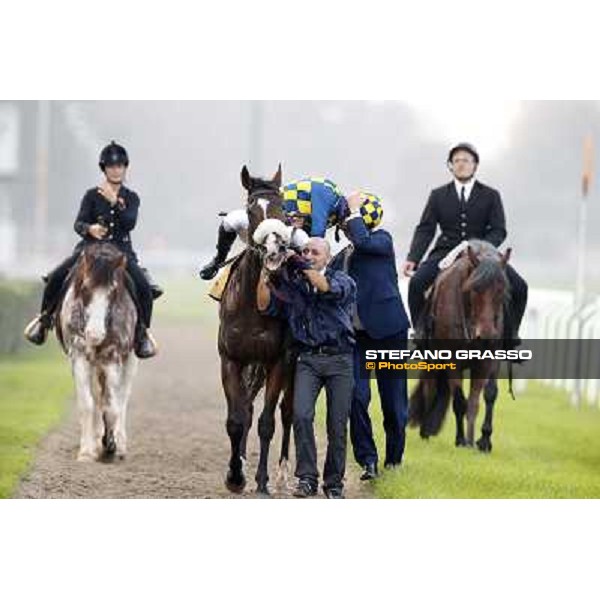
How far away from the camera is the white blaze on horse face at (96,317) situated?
10.9 meters

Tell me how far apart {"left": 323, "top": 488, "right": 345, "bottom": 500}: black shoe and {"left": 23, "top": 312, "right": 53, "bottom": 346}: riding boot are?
7.05ft

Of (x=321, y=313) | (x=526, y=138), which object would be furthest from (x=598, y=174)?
(x=321, y=313)

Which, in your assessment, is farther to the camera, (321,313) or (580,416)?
(580,416)

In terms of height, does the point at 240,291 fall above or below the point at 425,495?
above

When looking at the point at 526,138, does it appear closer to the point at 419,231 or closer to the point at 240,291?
the point at 419,231

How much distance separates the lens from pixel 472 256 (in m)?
10.9

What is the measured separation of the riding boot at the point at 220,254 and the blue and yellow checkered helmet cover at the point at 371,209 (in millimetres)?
798

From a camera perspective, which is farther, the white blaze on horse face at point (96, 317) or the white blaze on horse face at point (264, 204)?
the white blaze on horse face at point (96, 317)

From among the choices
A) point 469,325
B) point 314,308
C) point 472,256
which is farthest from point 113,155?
point 469,325

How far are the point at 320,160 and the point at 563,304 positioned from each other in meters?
1.83

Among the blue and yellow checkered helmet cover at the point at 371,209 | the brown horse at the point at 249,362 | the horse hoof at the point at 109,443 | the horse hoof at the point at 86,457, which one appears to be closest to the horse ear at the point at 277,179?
the brown horse at the point at 249,362

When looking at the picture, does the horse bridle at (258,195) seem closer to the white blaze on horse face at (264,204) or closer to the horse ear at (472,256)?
the white blaze on horse face at (264,204)

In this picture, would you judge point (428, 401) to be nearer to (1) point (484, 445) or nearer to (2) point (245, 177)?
(1) point (484, 445)

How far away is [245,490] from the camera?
1026cm
